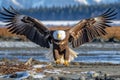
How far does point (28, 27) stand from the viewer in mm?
13680

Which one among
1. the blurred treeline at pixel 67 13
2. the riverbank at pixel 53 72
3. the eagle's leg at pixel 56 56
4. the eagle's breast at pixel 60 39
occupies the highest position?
the blurred treeline at pixel 67 13

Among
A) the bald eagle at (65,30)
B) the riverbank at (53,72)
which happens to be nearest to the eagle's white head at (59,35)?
the bald eagle at (65,30)

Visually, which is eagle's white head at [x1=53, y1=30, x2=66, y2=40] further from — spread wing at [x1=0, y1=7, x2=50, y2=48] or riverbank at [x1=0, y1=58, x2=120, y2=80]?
riverbank at [x1=0, y1=58, x2=120, y2=80]

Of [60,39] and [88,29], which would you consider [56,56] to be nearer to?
[60,39]

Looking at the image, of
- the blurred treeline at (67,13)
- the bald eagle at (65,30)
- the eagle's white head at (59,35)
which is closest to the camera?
the eagle's white head at (59,35)

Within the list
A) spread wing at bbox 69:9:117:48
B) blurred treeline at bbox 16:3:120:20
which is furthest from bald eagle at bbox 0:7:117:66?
blurred treeline at bbox 16:3:120:20

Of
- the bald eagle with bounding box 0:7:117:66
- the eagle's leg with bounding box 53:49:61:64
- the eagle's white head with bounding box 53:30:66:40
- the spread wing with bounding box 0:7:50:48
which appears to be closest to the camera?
the eagle's white head with bounding box 53:30:66:40

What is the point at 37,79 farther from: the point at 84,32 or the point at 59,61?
the point at 84,32

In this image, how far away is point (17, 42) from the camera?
3148 centimetres

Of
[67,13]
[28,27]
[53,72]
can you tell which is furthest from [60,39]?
[67,13]

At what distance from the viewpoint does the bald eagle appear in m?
13.4

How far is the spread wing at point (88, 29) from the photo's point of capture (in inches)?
533

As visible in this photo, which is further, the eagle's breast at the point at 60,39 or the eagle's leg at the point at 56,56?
the eagle's leg at the point at 56,56

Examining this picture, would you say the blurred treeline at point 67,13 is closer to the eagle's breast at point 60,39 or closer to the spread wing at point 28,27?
the spread wing at point 28,27
